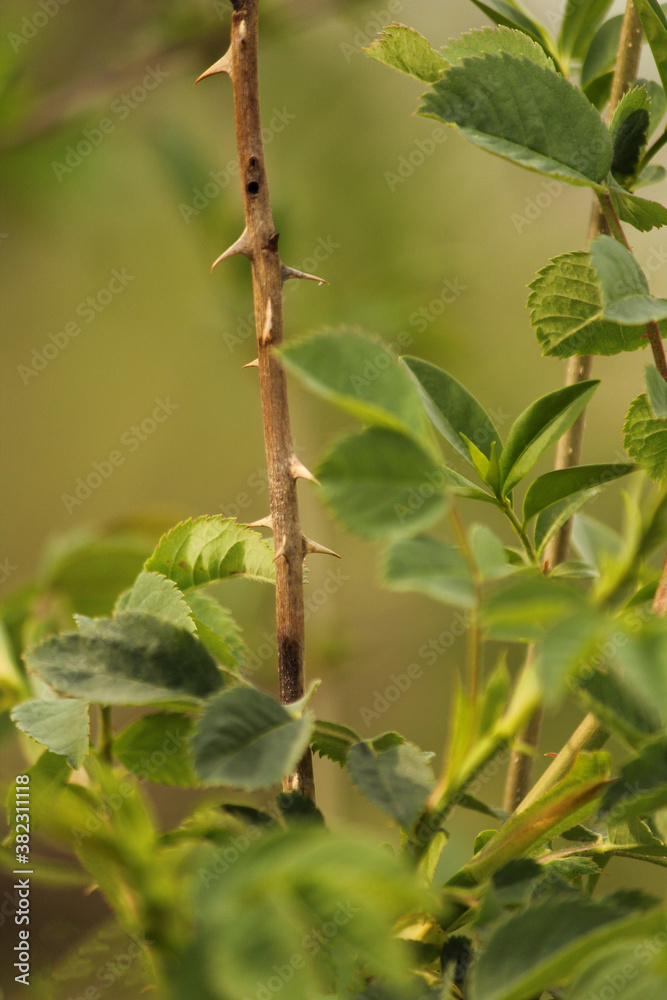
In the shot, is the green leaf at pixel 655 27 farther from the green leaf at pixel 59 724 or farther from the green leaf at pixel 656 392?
the green leaf at pixel 59 724

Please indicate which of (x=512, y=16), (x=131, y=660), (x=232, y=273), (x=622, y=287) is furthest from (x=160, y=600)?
(x=232, y=273)

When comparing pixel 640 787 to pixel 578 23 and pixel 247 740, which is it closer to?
pixel 247 740

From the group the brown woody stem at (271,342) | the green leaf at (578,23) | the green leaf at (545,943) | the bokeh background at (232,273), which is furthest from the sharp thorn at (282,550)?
the bokeh background at (232,273)

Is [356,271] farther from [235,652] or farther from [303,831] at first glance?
[303,831]

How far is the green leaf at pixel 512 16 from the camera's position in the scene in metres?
0.26

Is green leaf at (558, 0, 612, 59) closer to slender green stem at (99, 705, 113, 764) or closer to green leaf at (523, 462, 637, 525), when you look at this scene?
green leaf at (523, 462, 637, 525)

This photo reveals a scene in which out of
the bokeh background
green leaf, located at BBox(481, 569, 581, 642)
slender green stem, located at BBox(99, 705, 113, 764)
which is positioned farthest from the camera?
the bokeh background

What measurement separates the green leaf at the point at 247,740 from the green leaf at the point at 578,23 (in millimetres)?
251

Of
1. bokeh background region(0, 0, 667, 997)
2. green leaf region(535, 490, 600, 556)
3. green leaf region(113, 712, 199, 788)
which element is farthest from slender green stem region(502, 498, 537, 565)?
bokeh background region(0, 0, 667, 997)

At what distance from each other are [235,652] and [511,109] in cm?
17

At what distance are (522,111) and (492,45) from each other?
0.04 metres

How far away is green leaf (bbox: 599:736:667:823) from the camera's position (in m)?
0.14

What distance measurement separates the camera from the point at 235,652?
0.77 ft

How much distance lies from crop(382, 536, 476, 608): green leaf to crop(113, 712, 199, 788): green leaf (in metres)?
0.11
